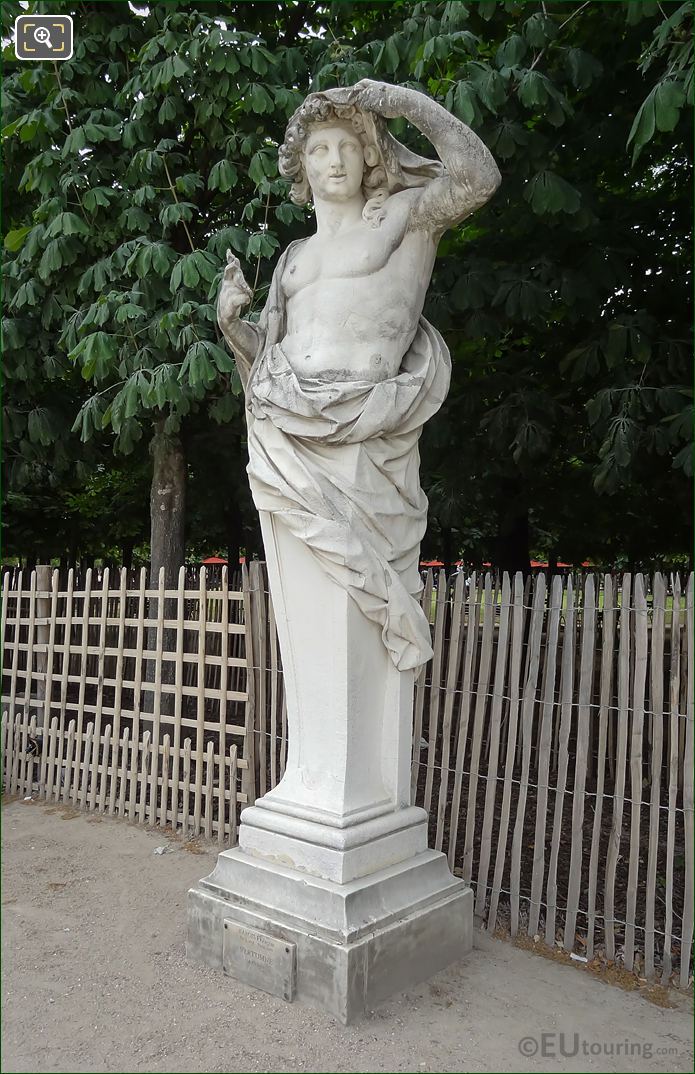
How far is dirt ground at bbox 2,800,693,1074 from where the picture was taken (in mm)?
2889

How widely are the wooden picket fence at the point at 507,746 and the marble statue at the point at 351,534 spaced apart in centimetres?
62

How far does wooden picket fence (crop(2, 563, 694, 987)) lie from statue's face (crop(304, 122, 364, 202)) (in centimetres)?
197

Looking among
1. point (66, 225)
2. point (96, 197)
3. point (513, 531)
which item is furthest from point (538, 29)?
point (513, 531)

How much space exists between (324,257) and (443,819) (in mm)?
2855

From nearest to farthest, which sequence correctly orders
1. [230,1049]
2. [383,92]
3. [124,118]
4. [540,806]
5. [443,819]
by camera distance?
1. [230,1049]
2. [383,92]
3. [540,806]
4. [443,819]
5. [124,118]

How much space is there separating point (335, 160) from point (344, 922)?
9.97ft

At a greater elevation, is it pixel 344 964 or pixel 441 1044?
pixel 344 964

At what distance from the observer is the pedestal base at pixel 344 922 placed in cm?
309

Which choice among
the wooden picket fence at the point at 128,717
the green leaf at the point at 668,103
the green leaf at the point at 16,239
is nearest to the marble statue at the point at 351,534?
the green leaf at the point at 668,103

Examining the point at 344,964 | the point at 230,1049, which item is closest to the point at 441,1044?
the point at 344,964

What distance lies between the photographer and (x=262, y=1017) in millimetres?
3096

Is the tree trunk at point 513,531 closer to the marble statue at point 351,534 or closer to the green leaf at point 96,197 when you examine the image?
the green leaf at point 96,197

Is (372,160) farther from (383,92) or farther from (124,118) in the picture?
(124,118)

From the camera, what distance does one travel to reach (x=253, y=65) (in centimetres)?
485
